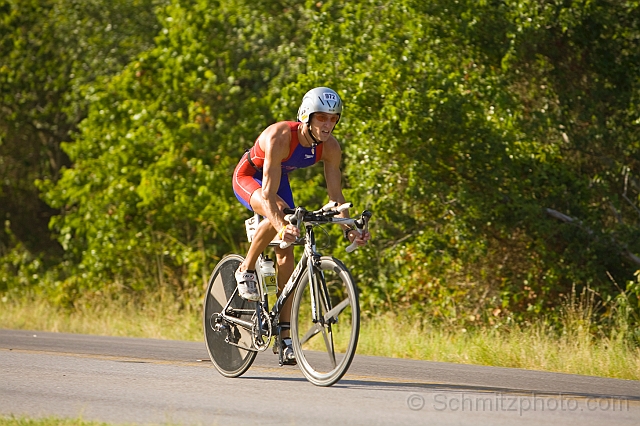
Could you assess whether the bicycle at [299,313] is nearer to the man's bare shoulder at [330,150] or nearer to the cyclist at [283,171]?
the cyclist at [283,171]

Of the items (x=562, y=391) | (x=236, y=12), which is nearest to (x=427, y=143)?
(x=236, y=12)

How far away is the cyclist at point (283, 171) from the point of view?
6.90 metres

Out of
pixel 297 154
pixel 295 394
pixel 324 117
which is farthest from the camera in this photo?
pixel 297 154

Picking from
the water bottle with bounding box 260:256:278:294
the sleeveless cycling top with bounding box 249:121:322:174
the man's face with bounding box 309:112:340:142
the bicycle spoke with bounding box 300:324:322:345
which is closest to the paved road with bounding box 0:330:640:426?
the bicycle spoke with bounding box 300:324:322:345

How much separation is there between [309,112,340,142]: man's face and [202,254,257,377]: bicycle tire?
1228 mm

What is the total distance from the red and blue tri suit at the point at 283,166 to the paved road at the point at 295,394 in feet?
4.35

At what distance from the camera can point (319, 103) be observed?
22.6ft

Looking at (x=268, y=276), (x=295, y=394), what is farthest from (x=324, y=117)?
(x=295, y=394)

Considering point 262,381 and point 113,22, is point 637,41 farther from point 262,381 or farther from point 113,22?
point 113,22

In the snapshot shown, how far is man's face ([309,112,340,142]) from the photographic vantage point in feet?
22.9

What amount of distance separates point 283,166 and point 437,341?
3951 millimetres

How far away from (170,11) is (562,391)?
38.9ft

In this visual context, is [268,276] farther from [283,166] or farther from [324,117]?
[324,117]

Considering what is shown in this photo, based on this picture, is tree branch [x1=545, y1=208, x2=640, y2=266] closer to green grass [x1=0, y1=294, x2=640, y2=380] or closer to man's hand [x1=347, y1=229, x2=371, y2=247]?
green grass [x1=0, y1=294, x2=640, y2=380]
